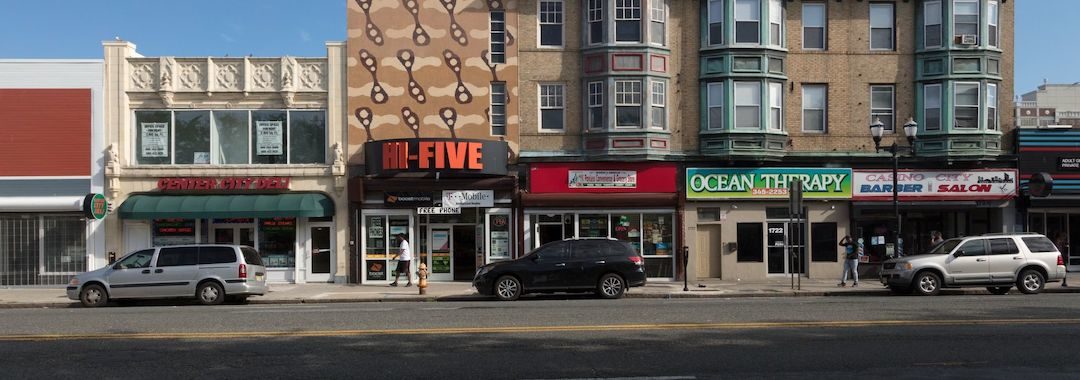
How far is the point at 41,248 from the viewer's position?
2491cm

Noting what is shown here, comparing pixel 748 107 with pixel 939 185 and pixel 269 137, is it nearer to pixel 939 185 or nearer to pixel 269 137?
pixel 939 185

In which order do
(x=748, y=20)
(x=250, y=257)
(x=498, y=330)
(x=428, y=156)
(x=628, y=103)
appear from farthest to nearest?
(x=748, y=20), (x=628, y=103), (x=428, y=156), (x=250, y=257), (x=498, y=330)

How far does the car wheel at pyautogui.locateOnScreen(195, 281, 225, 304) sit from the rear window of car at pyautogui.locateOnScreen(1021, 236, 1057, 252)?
60.9ft

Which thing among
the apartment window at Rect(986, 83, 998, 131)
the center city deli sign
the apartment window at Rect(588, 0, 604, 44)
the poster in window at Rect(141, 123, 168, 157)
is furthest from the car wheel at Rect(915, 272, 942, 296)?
the poster in window at Rect(141, 123, 168, 157)

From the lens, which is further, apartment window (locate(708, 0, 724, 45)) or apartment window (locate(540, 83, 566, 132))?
apartment window (locate(540, 83, 566, 132))

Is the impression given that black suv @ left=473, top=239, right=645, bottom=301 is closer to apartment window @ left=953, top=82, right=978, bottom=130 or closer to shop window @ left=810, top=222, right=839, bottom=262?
shop window @ left=810, top=222, right=839, bottom=262

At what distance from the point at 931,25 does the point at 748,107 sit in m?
6.05

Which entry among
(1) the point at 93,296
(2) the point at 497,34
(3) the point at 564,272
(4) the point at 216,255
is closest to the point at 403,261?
(4) the point at 216,255

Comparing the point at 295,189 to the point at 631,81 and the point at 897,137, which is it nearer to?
the point at 631,81

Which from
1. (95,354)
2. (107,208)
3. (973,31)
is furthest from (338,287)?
(973,31)

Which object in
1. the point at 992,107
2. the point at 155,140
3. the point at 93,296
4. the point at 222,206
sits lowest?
the point at 93,296

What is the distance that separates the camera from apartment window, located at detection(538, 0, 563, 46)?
84.3 feet

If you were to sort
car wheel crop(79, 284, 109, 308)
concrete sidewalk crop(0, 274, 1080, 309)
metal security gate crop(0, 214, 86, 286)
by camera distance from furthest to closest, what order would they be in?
metal security gate crop(0, 214, 86, 286), concrete sidewalk crop(0, 274, 1080, 309), car wheel crop(79, 284, 109, 308)

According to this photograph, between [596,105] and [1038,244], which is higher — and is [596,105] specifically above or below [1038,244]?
above
